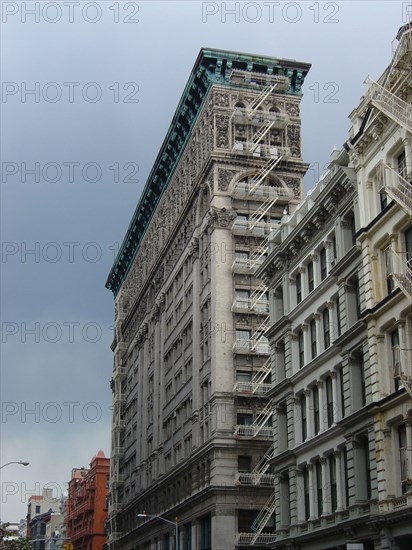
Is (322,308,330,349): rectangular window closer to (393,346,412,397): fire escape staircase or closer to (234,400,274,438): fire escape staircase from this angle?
(393,346,412,397): fire escape staircase

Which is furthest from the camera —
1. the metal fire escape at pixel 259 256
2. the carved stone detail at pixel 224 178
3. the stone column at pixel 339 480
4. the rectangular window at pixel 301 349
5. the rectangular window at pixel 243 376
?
the carved stone detail at pixel 224 178

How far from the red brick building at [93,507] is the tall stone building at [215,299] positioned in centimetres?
4904

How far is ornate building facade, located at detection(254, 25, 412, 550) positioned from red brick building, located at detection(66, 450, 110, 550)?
10125 cm

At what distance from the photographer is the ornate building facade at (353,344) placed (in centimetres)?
3503

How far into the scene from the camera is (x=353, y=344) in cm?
3956

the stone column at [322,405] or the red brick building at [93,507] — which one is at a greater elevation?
the red brick building at [93,507]

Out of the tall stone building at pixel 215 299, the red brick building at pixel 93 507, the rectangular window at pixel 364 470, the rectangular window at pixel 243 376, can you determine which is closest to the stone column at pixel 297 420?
the rectangular window at pixel 364 470

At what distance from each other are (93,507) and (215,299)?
88.5m

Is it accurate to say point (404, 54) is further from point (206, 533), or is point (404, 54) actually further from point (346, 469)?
point (206, 533)

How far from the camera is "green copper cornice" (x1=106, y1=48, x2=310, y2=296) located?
78.6 m

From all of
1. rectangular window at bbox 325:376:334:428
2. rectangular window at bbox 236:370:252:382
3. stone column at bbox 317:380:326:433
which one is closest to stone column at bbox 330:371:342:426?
rectangular window at bbox 325:376:334:428

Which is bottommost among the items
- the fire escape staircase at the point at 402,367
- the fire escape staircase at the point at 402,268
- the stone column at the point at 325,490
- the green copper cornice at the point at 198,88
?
the stone column at the point at 325,490

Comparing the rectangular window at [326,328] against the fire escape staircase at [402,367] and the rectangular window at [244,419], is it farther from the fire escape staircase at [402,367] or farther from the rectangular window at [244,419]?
the rectangular window at [244,419]

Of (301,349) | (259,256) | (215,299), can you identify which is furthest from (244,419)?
(301,349)
